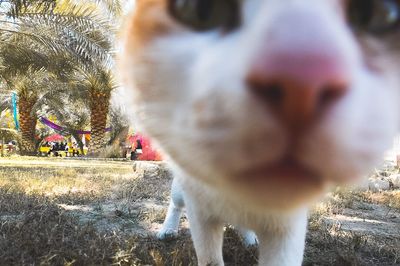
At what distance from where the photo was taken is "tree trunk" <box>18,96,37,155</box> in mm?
14797

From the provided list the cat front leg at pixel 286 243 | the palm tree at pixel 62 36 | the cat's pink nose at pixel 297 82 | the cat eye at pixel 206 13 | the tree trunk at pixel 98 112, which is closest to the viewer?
the cat's pink nose at pixel 297 82

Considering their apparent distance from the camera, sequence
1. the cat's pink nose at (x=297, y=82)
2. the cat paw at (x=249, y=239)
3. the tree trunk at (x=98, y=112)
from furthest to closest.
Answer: the tree trunk at (x=98, y=112)
the cat paw at (x=249, y=239)
the cat's pink nose at (x=297, y=82)

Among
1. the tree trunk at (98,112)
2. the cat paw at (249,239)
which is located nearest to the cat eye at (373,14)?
the cat paw at (249,239)

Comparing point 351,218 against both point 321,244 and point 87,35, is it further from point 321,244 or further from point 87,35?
point 87,35

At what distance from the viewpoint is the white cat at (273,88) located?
522mm

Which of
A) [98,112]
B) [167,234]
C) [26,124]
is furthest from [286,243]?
[26,124]

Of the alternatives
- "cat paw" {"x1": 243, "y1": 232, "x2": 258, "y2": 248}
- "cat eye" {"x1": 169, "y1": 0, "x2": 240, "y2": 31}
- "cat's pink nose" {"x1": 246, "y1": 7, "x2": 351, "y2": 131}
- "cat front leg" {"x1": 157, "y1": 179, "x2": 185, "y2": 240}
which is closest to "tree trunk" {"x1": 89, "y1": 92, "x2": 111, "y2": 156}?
"cat front leg" {"x1": 157, "y1": 179, "x2": 185, "y2": 240}

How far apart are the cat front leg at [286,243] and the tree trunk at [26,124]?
47.8 feet

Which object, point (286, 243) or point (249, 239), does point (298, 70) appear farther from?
point (249, 239)

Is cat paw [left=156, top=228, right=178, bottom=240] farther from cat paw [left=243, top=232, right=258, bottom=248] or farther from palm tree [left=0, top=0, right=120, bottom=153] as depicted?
palm tree [left=0, top=0, right=120, bottom=153]

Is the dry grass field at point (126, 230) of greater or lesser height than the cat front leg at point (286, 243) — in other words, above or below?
below

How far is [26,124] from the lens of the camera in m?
15.0

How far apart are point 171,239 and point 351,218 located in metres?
1.81

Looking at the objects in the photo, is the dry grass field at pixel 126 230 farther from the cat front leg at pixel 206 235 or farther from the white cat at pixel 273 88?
the white cat at pixel 273 88
